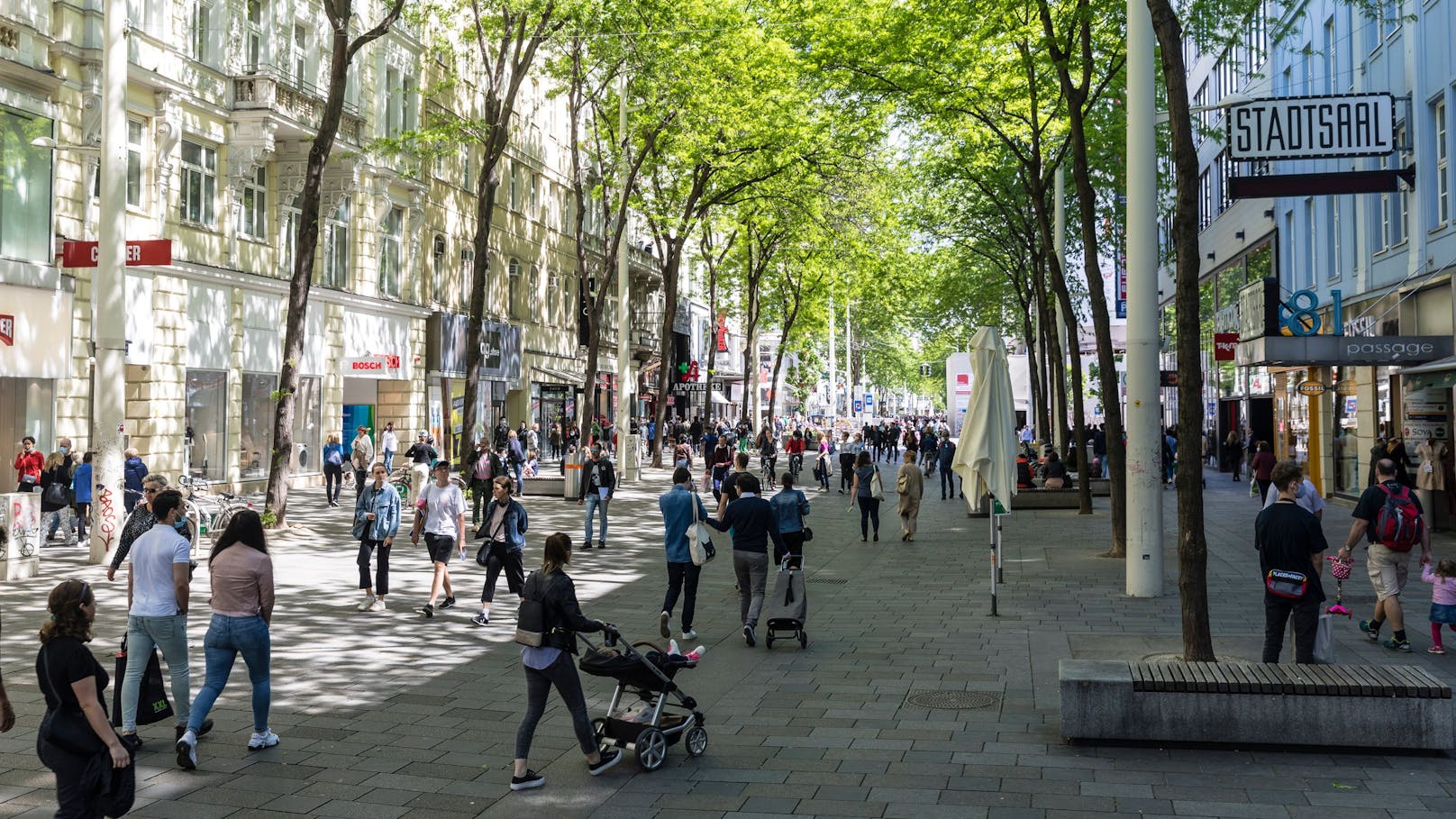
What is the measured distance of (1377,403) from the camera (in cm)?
2528

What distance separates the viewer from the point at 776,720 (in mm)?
8930

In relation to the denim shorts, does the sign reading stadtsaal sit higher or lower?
higher

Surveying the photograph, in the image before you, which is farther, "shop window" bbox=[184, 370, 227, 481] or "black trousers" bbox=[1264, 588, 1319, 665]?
"shop window" bbox=[184, 370, 227, 481]

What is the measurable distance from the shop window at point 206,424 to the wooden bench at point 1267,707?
904 inches

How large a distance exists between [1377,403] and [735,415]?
72397 mm

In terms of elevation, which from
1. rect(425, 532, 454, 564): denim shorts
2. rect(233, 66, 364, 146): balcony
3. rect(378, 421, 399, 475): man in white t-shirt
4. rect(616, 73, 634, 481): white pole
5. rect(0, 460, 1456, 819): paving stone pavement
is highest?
rect(233, 66, 364, 146): balcony

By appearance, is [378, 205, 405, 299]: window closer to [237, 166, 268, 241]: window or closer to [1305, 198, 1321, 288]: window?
[237, 166, 268, 241]: window

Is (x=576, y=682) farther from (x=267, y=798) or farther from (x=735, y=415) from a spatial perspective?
(x=735, y=415)

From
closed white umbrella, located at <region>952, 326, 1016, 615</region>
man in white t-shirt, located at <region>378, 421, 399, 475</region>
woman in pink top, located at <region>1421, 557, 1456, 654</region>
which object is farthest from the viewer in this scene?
man in white t-shirt, located at <region>378, 421, 399, 475</region>

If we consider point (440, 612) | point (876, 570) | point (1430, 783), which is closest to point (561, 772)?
point (1430, 783)

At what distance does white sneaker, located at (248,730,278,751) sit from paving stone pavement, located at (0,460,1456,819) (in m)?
0.06

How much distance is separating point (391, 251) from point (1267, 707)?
31.4m

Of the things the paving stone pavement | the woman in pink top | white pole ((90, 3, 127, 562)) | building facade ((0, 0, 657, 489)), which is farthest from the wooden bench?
building facade ((0, 0, 657, 489))

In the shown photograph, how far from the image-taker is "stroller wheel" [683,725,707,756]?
7.89 m
